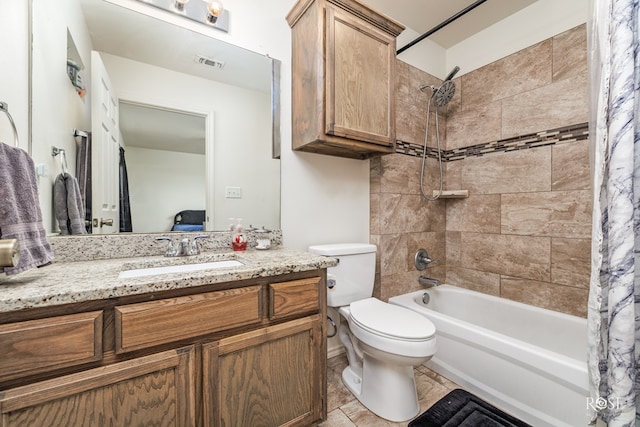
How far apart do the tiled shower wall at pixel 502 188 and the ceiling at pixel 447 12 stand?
331 millimetres

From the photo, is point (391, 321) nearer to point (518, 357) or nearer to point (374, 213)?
point (518, 357)

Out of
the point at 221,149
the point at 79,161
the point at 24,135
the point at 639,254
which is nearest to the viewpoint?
the point at 639,254

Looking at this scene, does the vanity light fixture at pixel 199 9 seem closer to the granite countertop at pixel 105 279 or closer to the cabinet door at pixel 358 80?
the cabinet door at pixel 358 80

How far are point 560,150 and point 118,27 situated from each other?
106 inches

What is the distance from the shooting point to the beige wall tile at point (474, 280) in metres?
2.17

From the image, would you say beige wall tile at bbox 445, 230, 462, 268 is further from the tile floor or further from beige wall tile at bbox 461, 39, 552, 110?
beige wall tile at bbox 461, 39, 552, 110

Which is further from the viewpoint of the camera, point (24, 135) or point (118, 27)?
point (118, 27)

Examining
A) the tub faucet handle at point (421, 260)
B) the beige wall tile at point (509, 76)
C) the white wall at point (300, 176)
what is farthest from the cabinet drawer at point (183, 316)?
the beige wall tile at point (509, 76)

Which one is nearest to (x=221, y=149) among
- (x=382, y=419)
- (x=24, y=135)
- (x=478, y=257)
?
(x=24, y=135)

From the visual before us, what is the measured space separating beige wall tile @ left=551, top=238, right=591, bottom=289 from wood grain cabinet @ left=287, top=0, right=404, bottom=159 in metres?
1.34

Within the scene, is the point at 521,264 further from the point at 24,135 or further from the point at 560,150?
the point at 24,135

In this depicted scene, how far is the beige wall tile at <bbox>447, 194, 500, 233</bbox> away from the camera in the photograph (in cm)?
218

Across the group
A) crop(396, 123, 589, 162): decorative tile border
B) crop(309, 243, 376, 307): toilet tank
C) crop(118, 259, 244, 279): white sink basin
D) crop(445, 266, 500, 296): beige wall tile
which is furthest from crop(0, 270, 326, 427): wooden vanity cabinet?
crop(445, 266, 500, 296): beige wall tile

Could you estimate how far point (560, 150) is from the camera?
185cm
